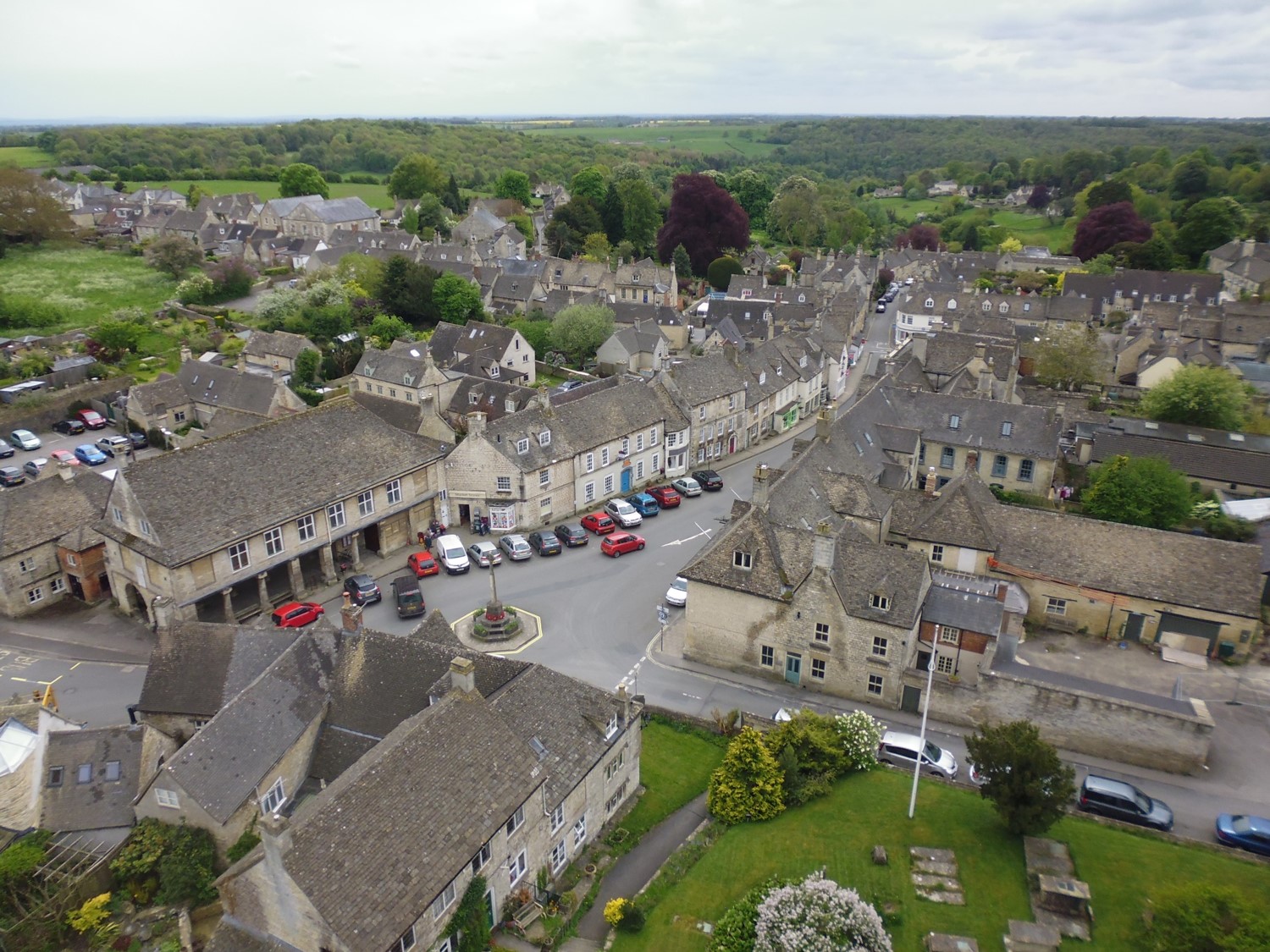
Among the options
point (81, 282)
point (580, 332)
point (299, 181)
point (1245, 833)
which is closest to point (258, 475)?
point (1245, 833)

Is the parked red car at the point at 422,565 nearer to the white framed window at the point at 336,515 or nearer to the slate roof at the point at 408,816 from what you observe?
the white framed window at the point at 336,515

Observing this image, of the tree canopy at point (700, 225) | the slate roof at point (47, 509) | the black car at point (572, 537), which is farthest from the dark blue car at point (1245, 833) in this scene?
the tree canopy at point (700, 225)

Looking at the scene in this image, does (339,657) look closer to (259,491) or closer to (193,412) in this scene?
(259,491)

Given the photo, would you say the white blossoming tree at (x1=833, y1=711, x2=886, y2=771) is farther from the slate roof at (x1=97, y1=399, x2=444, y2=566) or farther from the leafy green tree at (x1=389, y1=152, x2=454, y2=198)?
the leafy green tree at (x1=389, y1=152, x2=454, y2=198)

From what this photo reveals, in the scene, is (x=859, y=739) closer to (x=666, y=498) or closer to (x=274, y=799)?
(x=274, y=799)

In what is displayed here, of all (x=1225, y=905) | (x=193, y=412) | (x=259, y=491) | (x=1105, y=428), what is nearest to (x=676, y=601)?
(x=259, y=491)

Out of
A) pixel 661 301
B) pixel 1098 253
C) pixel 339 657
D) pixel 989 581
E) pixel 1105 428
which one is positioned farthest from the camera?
pixel 1098 253
